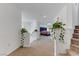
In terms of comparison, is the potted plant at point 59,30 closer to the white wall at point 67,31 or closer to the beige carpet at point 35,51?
Answer: the white wall at point 67,31

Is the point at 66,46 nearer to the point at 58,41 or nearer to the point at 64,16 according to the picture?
the point at 58,41

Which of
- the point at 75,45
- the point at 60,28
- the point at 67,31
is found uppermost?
the point at 60,28

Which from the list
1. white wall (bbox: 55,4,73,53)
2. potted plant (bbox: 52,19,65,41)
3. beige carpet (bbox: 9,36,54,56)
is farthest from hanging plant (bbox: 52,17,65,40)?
beige carpet (bbox: 9,36,54,56)

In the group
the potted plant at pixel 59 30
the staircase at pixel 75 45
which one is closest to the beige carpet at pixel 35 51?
the potted plant at pixel 59 30

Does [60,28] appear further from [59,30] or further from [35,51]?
[35,51]

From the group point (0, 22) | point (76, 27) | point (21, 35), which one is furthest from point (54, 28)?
point (21, 35)

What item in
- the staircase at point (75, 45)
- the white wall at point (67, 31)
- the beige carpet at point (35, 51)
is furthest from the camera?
the beige carpet at point (35, 51)

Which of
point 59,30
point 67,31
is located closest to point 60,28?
point 59,30

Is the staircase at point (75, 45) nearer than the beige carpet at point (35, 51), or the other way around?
the staircase at point (75, 45)

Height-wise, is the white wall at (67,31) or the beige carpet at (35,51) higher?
the white wall at (67,31)

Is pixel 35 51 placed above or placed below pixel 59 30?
below

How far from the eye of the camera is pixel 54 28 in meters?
6.05

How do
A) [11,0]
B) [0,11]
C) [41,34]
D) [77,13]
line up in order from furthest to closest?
[41,34] → [77,13] → [0,11] → [11,0]

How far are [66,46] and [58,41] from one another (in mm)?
391
